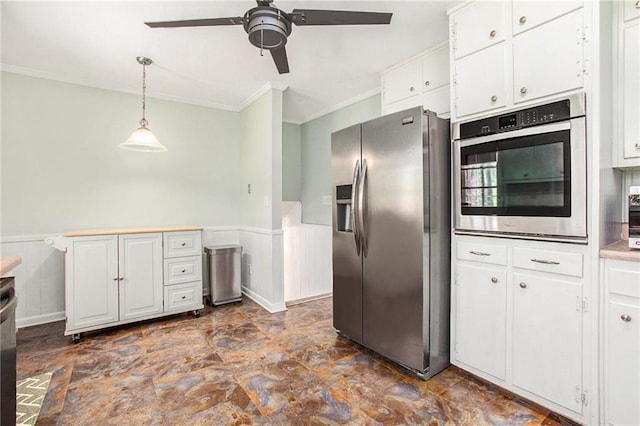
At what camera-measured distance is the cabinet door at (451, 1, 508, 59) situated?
76.4 inches

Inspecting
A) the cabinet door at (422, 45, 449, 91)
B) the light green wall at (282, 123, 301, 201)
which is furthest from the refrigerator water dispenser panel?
the light green wall at (282, 123, 301, 201)

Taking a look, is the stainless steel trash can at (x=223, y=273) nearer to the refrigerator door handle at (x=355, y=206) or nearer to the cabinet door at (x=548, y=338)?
the refrigerator door handle at (x=355, y=206)

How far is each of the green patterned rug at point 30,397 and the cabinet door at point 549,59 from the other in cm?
336

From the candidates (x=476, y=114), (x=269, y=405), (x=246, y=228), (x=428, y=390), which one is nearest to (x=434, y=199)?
(x=476, y=114)

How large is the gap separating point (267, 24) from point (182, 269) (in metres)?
2.64

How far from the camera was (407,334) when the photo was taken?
2168 mm

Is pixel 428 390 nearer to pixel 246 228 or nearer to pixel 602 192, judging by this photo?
pixel 602 192

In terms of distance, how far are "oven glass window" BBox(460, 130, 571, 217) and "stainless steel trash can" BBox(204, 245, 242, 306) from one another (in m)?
2.79

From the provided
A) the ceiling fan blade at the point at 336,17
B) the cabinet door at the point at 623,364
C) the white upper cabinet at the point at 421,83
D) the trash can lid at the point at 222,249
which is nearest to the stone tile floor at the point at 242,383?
the cabinet door at the point at 623,364

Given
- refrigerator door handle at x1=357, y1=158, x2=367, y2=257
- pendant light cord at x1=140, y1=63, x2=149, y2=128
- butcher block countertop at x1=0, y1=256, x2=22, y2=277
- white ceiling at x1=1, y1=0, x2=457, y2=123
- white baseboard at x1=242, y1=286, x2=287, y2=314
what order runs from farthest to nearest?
white baseboard at x1=242, y1=286, x2=287, y2=314 → pendant light cord at x1=140, y1=63, x2=149, y2=128 → refrigerator door handle at x1=357, y1=158, x2=367, y2=257 → white ceiling at x1=1, y1=0, x2=457, y2=123 → butcher block countertop at x1=0, y1=256, x2=22, y2=277

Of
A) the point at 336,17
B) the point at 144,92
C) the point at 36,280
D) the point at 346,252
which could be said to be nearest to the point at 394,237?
the point at 346,252

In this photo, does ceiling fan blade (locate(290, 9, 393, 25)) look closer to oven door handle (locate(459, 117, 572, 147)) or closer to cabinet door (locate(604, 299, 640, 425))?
oven door handle (locate(459, 117, 572, 147))

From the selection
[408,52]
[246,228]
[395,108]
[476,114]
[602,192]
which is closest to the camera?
[602,192]

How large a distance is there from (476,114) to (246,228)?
10.1 ft
